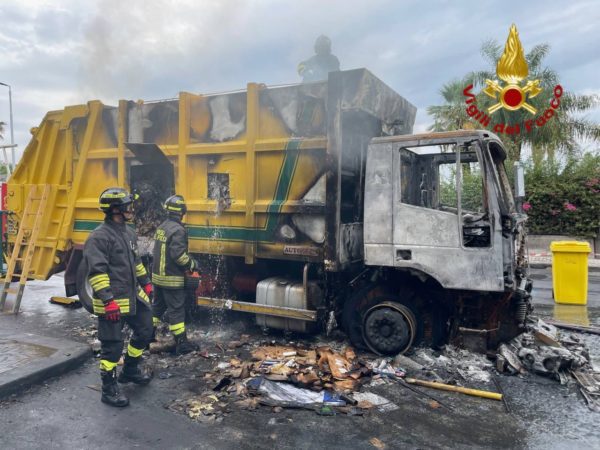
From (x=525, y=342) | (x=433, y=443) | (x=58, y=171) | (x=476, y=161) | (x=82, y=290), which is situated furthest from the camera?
(x=58, y=171)

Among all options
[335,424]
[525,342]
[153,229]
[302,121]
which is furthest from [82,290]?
[525,342]

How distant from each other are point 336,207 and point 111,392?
2.63m

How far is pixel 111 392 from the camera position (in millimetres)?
3764

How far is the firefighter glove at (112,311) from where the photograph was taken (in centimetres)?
370

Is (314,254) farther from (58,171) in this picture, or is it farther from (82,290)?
(58,171)

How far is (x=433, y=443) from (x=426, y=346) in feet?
5.67

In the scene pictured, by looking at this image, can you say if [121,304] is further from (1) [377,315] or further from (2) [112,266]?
(1) [377,315]

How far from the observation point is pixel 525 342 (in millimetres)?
4941

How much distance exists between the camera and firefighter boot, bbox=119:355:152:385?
164 inches

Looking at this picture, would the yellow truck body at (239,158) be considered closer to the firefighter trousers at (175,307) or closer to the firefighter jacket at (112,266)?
the firefighter trousers at (175,307)

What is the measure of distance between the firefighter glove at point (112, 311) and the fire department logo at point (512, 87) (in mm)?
14840

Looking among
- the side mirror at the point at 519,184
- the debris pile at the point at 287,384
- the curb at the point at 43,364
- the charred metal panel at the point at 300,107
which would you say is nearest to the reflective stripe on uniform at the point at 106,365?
the debris pile at the point at 287,384

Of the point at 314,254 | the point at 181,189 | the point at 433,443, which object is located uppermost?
the point at 181,189

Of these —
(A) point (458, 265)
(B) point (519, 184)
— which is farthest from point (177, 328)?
(B) point (519, 184)
